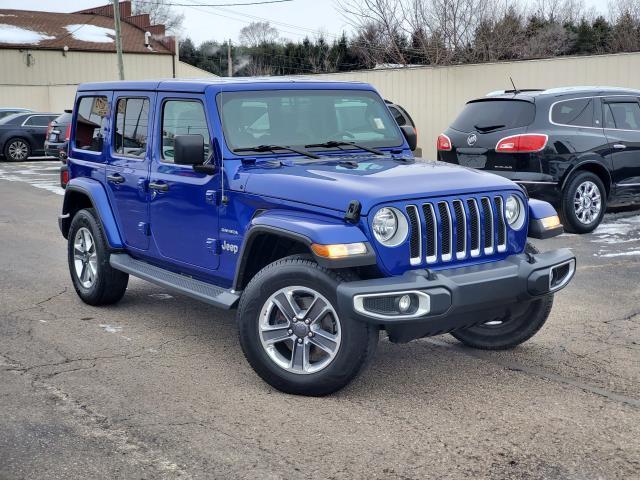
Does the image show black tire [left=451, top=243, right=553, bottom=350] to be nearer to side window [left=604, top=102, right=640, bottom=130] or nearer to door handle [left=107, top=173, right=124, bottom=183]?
door handle [left=107, top=173, right=124, bottom=183]

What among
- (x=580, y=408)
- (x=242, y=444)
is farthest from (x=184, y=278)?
(x=580, y=408)

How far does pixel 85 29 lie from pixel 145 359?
1859 inches

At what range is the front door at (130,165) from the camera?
6.25 m

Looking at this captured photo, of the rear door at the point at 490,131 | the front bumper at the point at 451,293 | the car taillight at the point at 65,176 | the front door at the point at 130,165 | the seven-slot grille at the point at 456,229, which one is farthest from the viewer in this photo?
the rear door at the point at 490,131


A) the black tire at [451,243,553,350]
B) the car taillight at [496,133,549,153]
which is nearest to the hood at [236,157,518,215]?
the black tire at [451,243,553,350]

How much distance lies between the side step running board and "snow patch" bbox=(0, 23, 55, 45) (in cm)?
4252

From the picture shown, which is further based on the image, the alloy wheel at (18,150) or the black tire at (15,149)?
the alloy wheel at (18,150)

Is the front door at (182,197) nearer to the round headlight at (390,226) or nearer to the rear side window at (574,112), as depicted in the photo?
the round headlight at (390,226)

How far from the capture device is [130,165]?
6410 mm

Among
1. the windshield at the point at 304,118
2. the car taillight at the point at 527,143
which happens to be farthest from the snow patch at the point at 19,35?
the windshield at the point at 304,118

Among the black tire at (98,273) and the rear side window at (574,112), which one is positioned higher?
the rear side window at (574,112)

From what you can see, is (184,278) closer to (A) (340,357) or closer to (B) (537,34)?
(A) (340,357)

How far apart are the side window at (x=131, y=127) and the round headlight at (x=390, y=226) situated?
239cm

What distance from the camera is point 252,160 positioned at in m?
5.46
